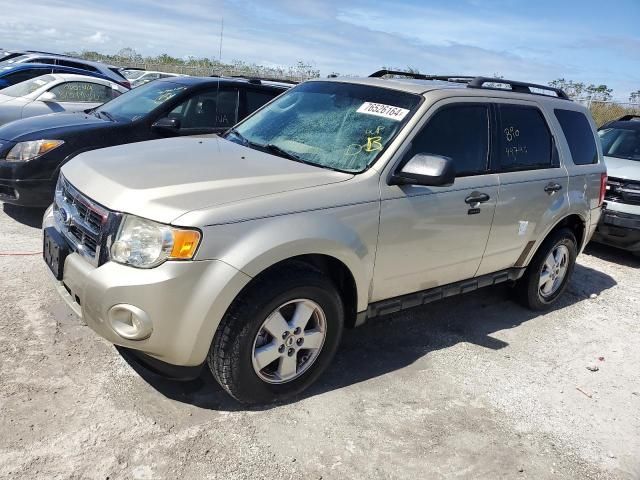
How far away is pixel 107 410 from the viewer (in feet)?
10.4

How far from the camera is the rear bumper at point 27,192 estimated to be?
5.66m

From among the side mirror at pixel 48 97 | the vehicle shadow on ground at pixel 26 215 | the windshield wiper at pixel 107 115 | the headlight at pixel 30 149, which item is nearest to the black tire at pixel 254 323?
the headlight at pixel 30 149

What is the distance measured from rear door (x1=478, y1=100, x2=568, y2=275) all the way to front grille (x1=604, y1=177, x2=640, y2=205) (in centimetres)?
277

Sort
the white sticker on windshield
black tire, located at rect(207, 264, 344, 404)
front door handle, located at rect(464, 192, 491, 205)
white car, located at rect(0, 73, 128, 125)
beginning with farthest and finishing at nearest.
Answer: white car, located at rect(0, 73, 128, 125), front door handle, located at rect(464, 192, 491, 205), the white sticker on windshield, black tire, located at rect(207, 264, 344, 404)

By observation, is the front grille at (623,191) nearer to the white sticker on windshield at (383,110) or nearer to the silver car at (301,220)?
the silver car at (301,220)

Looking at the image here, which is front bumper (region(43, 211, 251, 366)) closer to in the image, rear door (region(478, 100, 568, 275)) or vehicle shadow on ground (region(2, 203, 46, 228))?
rear door (region(478, 100, 568, 275))

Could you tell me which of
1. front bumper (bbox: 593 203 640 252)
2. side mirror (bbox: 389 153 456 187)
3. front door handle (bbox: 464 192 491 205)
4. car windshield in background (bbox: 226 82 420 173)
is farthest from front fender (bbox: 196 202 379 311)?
front bumper (bbox: 593 203 640 252)

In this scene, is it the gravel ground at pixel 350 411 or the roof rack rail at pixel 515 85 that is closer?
the gravel ground at pixel 350 411

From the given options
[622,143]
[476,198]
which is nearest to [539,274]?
[476,198]

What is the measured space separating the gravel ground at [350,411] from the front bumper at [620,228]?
2.64 m

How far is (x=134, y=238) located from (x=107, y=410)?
100 centimetres

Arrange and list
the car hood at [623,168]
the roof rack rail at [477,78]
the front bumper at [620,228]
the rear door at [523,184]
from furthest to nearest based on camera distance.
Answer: the car hood at [623,168]
the front bumper at [620,228]
the roof rack rail at [477,78]
the rear door at [523,184]

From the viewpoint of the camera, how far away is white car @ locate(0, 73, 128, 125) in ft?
29.6

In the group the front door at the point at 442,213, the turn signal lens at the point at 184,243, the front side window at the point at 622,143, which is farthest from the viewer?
the front side window at the point at 622,143
